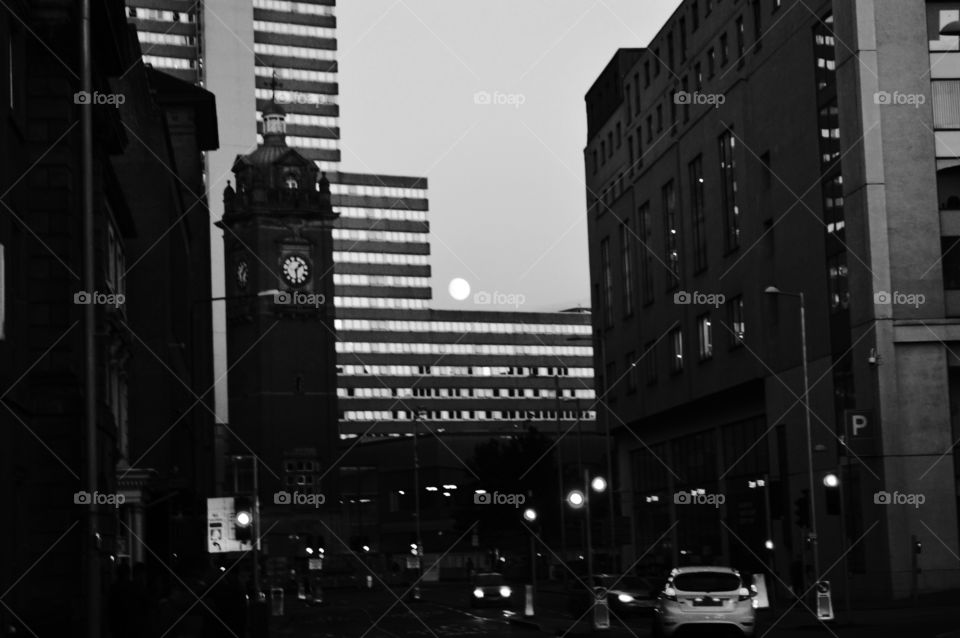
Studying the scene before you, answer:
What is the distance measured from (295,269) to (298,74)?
5561cm

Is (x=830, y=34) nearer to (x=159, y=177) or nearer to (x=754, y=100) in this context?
(x=754, y=100)

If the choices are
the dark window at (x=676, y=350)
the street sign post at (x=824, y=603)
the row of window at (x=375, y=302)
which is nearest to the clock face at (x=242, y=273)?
the row of window at (x=375, y=302)

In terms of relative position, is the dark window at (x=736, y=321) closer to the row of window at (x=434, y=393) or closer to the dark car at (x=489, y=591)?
the dark car at (x=489, y=591)

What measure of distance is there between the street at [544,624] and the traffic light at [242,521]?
18.6ft

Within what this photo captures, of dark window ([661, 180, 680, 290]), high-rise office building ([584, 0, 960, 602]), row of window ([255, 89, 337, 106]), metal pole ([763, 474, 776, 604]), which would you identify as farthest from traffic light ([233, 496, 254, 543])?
row of window ([255, 89, 337, 106])

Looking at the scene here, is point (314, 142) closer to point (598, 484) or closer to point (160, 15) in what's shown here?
point (160, 15)

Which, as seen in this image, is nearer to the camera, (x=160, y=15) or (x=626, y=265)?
(x=626, y=265)

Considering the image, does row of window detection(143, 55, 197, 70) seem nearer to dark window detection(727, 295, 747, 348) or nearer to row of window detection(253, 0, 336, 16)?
row of window detection(253, 0, 336, 16)

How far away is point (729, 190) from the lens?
2739 inches

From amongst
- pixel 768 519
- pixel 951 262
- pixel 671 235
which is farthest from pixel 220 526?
pixel 671 235

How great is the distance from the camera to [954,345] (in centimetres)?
5378

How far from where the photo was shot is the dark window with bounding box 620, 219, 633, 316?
87688 mm

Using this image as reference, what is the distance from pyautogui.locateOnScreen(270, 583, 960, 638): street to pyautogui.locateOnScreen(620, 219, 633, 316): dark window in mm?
29742

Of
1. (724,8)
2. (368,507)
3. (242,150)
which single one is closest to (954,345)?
(724,8)
